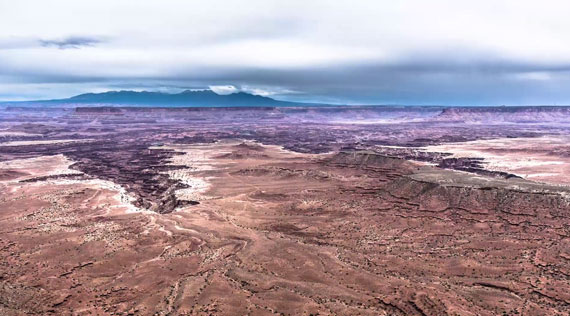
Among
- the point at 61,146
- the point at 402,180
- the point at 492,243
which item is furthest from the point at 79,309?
the point at 61,146

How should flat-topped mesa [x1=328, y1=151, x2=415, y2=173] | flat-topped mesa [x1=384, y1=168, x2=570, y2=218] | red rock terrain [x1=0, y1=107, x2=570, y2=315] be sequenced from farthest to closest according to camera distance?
flat-topped mesa [x1=328, y1=151, x2=415, y2=173], flat-topped mesa [x1=384, y1=168, x2=570, y2=218], red rock terrain [x1=0, y1=107, x2=570, y2=315]

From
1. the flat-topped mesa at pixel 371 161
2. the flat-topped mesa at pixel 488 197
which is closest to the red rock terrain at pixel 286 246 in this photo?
the flat-topped mesa at pixel 488 197

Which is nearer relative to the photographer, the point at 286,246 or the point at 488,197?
the point at 286,246

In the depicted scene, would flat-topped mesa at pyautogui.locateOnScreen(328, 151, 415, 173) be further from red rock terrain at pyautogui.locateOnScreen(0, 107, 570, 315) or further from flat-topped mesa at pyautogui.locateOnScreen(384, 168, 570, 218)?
flat-topped mesa at pyautogui.locateOnScreen(384, 168, 570, 218)

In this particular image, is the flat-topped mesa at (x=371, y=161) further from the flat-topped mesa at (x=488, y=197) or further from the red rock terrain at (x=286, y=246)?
the flat-topped mesa at (x=488, y=197)

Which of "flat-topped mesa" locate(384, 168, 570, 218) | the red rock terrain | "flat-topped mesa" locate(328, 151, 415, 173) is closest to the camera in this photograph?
the red rock terrain

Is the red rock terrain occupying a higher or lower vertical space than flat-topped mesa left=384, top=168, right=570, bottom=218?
lower

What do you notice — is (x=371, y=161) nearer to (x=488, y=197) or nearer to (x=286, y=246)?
(x=488, y=197)

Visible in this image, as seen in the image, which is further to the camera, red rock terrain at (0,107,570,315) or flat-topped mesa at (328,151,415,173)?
flat-topped mesa at (328,151,415,173)

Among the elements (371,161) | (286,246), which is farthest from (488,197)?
(371,161)

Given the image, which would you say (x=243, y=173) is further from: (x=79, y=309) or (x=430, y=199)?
(x=79, y=309)

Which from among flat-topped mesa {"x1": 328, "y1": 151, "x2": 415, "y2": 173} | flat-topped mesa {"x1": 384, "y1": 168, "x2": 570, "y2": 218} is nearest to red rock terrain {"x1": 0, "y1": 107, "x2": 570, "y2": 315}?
flat-topped mesa {"x1": 384, "y1": 168, "x2": 570, "y2": 218}
